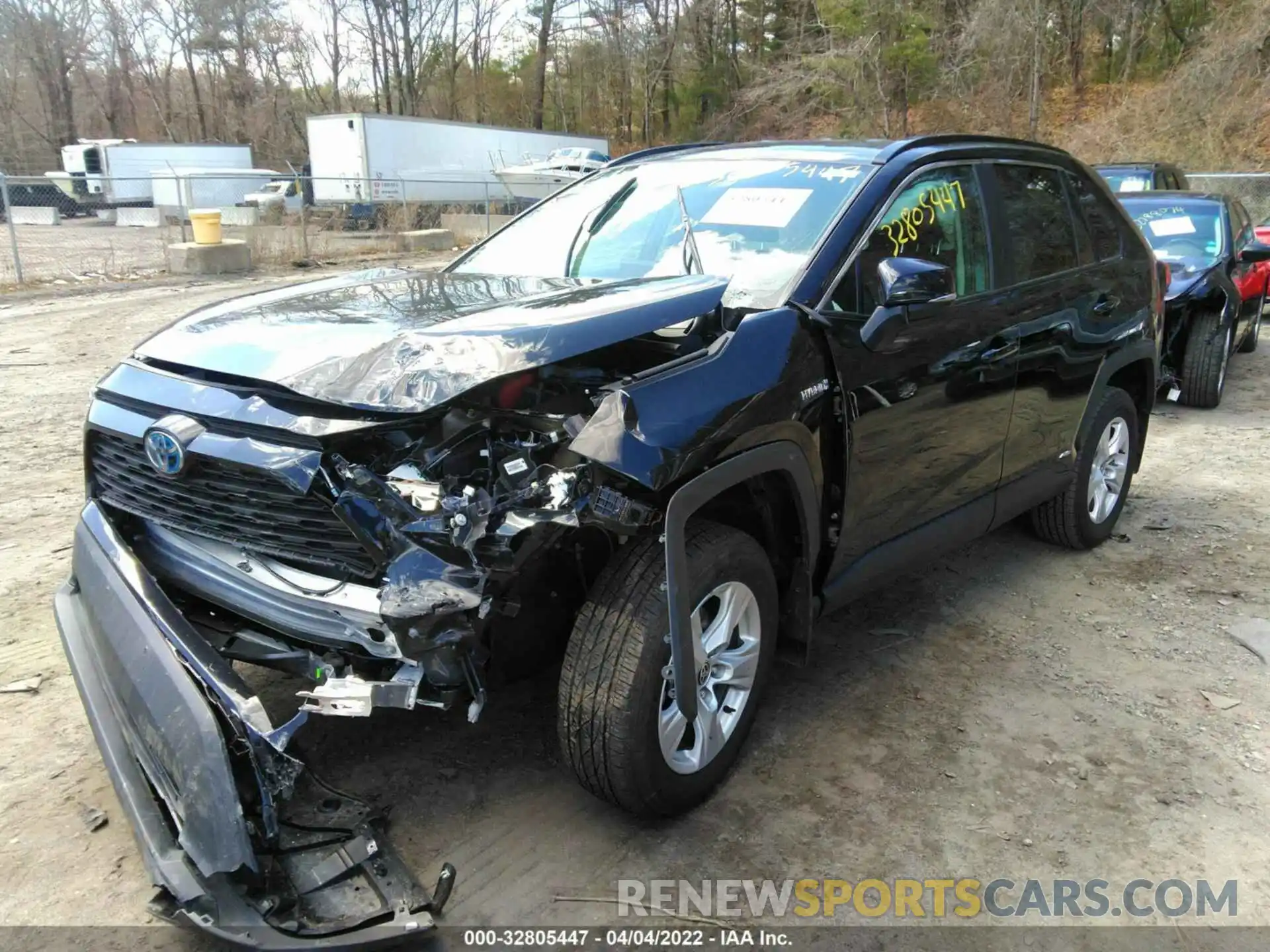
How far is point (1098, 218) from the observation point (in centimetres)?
466

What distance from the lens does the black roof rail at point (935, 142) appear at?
357cm

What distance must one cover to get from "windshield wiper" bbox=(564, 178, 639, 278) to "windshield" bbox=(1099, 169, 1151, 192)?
375 inches

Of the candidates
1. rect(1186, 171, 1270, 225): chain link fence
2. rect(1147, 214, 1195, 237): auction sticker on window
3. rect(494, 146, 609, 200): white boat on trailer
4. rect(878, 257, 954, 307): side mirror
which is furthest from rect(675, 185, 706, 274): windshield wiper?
rect(494, 146, 609, 200): white boat on trailer

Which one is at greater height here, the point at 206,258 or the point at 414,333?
the point at 414,333

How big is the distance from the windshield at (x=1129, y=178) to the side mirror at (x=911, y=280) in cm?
997

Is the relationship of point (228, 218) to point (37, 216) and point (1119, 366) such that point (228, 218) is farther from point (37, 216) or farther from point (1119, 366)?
point (1119, 366)

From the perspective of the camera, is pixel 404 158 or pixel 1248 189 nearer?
pixel 1248 189

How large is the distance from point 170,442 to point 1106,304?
4.06m

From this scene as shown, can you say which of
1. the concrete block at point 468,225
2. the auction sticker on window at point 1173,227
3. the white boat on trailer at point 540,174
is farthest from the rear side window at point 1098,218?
the white boat on trailer at point 540,174

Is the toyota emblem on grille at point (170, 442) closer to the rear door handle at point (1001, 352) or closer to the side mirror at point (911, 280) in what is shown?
the side mirror at point (911, 280)

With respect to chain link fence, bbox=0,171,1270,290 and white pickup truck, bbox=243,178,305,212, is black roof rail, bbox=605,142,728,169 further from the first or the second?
white pickup truck, bbox=243,178,305,212

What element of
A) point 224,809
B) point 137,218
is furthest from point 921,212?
point 137,218

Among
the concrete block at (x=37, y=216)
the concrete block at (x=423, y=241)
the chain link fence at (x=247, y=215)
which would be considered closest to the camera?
the chain link fence at (x=247, y=215)

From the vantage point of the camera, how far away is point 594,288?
10.4ft
